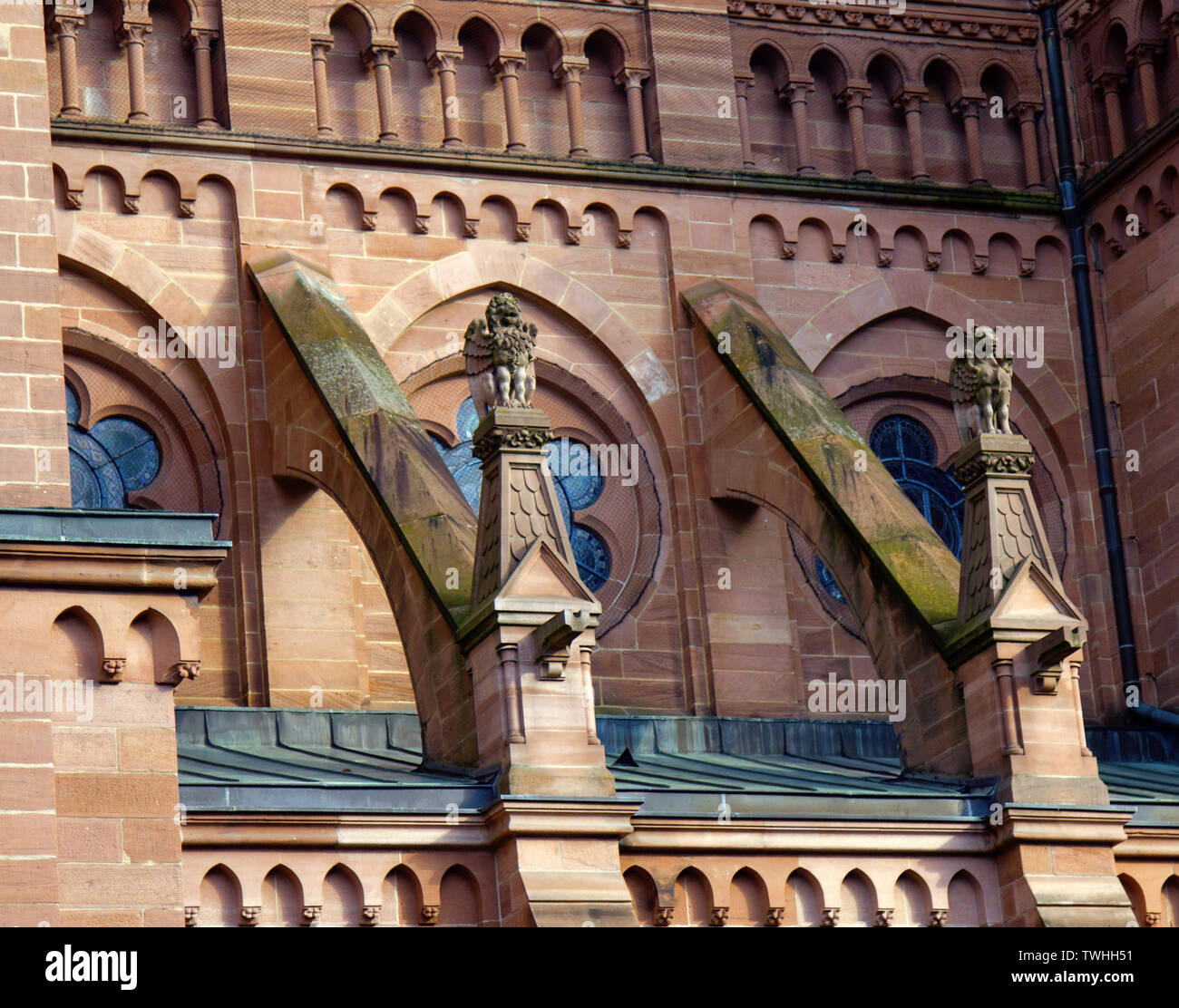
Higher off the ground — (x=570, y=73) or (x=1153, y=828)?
(x=570, y=73)

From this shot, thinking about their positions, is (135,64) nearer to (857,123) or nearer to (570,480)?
(570,480)

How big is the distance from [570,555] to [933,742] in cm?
405

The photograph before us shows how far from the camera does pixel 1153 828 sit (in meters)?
25.5

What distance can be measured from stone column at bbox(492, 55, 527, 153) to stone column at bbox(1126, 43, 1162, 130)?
22.5 feet

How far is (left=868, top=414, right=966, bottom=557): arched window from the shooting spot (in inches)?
1254

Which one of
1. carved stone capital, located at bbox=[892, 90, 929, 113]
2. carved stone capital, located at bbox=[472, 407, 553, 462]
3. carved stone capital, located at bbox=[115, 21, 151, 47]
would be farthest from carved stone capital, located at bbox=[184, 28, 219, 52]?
carved stone capital, located at bbox=[892, 90, 929, 113]

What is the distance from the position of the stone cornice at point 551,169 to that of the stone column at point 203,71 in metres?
0.40

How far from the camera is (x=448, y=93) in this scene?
31000 mm

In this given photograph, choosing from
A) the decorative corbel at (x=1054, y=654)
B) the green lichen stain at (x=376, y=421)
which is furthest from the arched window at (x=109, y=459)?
the decorative corbel at (x=1054, y=654)

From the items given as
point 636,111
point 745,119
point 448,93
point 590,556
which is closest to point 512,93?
point 448,93

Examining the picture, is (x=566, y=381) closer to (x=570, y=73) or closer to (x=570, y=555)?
(x=570, y=73)

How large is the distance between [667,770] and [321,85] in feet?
27.2

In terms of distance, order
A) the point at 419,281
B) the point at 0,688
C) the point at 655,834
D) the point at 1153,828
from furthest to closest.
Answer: the point at 419,281 → the point at 1153,828 → the point at 655,834 → the point at 0,688
